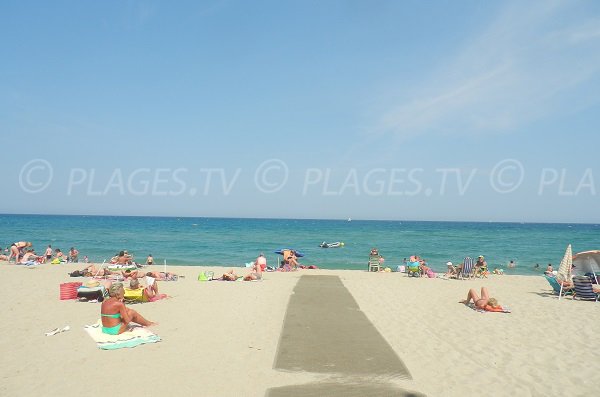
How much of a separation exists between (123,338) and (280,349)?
2.82 m

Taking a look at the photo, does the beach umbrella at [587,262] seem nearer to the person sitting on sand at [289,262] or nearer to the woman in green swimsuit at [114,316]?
the person sitting on sand at [289,262]

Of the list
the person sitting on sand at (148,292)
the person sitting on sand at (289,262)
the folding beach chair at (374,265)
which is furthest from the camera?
the folding beach chair at (374,265)

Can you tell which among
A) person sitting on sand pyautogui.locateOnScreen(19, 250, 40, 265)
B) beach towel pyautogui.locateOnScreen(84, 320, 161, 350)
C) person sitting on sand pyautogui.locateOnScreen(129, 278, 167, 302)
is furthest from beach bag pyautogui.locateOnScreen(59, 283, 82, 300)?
person sitting on sand pyautogui.locateOnScreen(19, 250, 40, 265)

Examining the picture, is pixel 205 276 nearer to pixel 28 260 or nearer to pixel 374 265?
pixel 374 265

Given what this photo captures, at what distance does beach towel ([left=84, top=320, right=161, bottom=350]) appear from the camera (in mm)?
7043

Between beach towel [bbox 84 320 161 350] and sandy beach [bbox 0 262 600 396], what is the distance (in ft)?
0.46

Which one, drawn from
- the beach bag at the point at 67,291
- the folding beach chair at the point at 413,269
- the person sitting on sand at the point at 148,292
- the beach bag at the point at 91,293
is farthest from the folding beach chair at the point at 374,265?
the beach bag at the point at 67,291

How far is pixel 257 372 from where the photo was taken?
19.6ft

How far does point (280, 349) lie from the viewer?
6.97m

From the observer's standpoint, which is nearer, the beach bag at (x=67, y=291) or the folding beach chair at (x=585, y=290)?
the beach bag at (x=67, y=291)

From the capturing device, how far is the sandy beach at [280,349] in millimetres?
5539

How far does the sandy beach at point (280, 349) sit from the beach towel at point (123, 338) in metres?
0.14

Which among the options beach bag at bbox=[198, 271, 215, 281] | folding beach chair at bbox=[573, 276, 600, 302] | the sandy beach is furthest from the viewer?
beach bag at bbox=[198, 271, 215, 281]

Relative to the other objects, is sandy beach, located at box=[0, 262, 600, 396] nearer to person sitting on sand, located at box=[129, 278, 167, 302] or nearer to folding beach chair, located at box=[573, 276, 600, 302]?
person sitting on sand, located at box=[129, 278, 167, 302]
